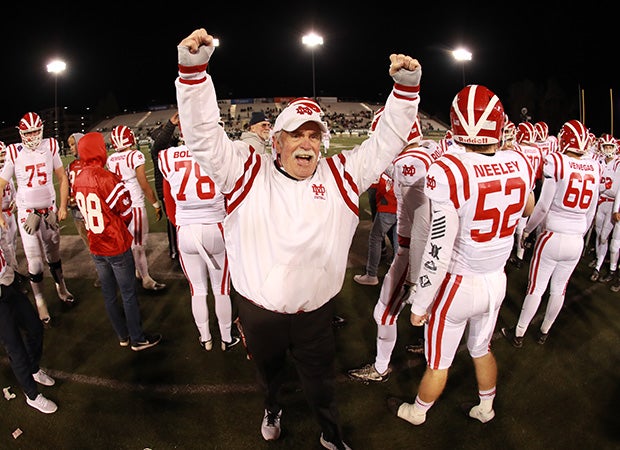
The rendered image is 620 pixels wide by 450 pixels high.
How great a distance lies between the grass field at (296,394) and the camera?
Result: 3.11 metres

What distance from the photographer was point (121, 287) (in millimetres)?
3998

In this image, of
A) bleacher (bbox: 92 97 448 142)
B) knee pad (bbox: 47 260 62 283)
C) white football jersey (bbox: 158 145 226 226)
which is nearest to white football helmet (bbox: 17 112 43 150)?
knee pad (bbox: 47 260 62 283)

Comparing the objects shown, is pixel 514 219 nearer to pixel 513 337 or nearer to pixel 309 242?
pixel 309 242

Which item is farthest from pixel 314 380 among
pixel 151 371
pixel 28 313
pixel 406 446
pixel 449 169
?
pixel 28 313

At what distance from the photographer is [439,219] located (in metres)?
2.53

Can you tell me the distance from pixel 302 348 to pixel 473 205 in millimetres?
1429

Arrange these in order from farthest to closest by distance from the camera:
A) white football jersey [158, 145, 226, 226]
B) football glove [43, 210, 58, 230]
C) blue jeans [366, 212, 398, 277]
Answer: blue jeans [366, 212, 398, 277], football glove [43, 210, 58, 230], white football jersey [158, 145, 226, 226]

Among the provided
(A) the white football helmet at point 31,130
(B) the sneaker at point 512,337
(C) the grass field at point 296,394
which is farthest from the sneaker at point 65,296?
(B) the sneaker at point 512,337

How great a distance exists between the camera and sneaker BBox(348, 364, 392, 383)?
376 centimetres

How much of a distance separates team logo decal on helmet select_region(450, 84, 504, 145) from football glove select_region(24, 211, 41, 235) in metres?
4.99

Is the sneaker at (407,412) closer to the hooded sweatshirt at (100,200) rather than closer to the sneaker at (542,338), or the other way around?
the sneaker at (542,338)

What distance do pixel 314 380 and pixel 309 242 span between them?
105cm

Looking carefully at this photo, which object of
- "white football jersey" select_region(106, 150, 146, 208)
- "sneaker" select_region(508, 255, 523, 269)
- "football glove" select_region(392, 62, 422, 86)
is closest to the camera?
"football glove" select_region(392, 62, 422, 86)

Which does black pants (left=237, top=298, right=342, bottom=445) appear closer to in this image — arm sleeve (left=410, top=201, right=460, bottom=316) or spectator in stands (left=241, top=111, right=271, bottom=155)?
arm sleeve (left=410, top=201, right=460, bottom=316)
